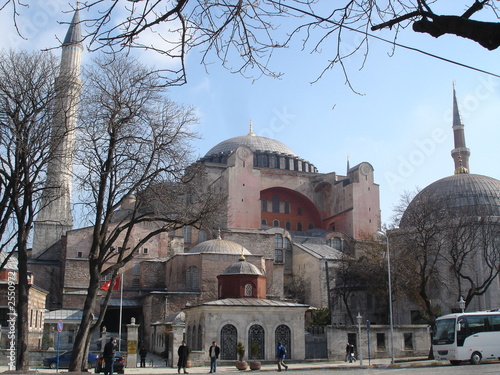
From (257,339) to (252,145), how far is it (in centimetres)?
3680

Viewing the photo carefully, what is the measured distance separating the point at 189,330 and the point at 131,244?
15.1 m

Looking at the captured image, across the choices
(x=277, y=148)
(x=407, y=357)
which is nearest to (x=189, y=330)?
(x=407, y=357)

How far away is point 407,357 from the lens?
101 feet

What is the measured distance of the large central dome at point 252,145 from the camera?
62388 millimetres

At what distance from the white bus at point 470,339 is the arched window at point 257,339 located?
7989 millimetres

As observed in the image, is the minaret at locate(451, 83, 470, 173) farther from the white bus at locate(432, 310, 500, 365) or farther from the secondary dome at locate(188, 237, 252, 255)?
the white bus at locate(432, 310, 500, 365)

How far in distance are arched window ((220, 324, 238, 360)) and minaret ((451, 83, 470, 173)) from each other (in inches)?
1288

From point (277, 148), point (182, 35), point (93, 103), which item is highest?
point (277, 148)

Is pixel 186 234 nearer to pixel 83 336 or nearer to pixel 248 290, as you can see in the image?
pixel 248 290

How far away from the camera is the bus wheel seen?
73.9ft

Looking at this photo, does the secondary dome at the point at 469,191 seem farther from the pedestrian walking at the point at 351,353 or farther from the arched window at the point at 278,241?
the pedestrian walking at the point at 351,353

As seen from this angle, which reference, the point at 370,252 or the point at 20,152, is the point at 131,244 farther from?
the point at 20,152

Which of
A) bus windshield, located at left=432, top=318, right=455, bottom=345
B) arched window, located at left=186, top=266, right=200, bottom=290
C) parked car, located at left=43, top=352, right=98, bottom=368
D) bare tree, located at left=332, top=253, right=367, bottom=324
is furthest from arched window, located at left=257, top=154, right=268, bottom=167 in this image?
bus windshield, located at left=432, top=318, right=455, bottom=345

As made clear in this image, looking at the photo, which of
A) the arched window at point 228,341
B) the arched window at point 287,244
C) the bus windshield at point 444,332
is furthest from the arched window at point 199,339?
the arched window at point 287,244
